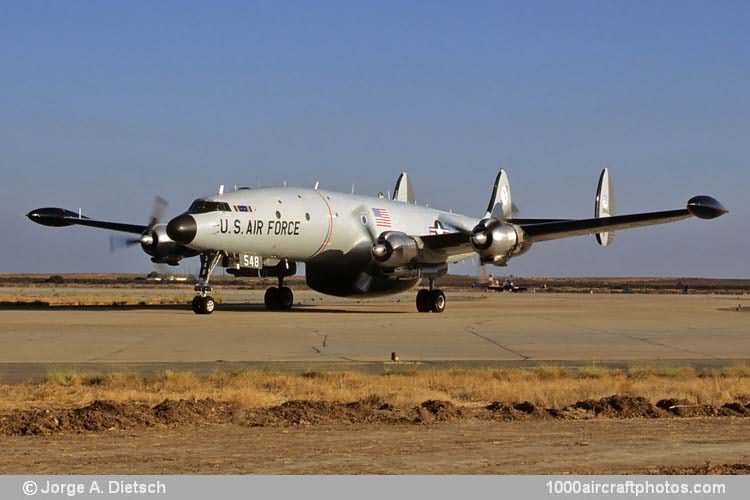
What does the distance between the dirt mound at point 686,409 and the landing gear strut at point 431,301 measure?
30.4 meters

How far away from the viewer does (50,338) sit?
2967cm

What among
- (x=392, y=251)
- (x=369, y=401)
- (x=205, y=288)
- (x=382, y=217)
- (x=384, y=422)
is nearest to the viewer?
(x=384, y=422)

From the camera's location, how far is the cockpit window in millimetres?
39938

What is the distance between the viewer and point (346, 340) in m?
30.0

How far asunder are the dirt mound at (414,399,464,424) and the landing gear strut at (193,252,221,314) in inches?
989

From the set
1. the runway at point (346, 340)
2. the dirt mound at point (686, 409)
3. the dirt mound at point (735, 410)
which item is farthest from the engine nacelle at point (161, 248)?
the dirt mound at point (735, 410)

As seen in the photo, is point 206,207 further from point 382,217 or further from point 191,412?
point 191,412

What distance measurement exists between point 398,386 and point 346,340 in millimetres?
10764

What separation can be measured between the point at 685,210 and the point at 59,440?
35788 millimetres

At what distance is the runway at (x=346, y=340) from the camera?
23.9 meters

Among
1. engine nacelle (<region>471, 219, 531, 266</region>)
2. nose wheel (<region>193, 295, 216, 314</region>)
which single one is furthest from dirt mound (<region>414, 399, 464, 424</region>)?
engine nacelle (<region>471, 219, 531, 266</region>)

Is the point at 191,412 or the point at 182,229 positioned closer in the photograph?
the point at 191,412

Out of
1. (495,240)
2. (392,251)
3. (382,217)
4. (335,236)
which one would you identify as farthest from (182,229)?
(495,240)
